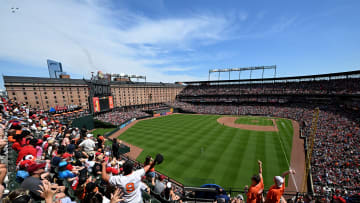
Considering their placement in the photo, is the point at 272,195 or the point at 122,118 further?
the point at 122,118

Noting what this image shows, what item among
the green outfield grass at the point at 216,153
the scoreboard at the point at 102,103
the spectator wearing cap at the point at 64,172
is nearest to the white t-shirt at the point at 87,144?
the spectator wearing cap at the point at 64,172

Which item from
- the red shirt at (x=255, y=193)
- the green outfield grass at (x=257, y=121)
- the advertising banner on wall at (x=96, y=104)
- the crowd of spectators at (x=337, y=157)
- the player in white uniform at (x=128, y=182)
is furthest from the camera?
the green outfield grass at (x=257, y=121)

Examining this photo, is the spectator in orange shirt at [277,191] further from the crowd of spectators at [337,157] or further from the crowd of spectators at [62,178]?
the crowd of spectators at [337,157]

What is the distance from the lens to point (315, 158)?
16.6 meters

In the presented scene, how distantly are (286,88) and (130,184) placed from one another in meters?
66.4

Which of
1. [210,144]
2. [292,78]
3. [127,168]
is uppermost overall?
[292,78]

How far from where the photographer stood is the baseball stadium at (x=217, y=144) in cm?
716

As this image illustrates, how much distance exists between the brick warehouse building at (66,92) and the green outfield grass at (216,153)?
4383 centimetres

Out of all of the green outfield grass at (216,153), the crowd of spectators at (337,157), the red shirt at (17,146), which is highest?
the red shirt at (17,146)

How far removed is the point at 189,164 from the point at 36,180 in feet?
52.0

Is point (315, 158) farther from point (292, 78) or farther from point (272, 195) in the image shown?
point (292, 78)

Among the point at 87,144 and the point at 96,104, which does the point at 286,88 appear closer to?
the point at 96,104

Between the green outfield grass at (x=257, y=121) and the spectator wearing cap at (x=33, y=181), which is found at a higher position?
the spectator wearing cap at (x=33, y=181)

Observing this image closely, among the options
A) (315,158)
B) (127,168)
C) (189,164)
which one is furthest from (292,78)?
(127,168)
